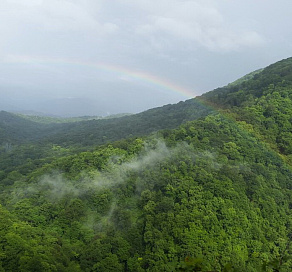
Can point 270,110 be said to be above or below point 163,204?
above

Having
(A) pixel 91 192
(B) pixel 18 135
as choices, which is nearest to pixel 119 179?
(A) pixel 91 192

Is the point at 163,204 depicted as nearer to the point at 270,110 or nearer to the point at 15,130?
the point at 270,110

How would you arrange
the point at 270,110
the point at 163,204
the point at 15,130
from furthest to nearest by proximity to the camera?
1. the point at 15,130
2. the point at 270,110
3. the point at 163,204

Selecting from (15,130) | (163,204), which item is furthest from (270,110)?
(15,130)

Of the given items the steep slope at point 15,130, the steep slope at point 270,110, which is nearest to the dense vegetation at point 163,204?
the steep slope at point 270,110

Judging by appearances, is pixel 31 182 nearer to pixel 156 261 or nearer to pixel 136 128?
pixel 156 261

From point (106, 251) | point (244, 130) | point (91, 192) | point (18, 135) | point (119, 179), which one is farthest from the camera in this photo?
point (18, 135)

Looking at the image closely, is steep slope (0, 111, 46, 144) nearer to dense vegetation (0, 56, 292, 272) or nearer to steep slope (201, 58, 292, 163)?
dense vegetation (0, 56, 292, 272)

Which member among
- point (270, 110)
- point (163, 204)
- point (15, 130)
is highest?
point (270, 110)
